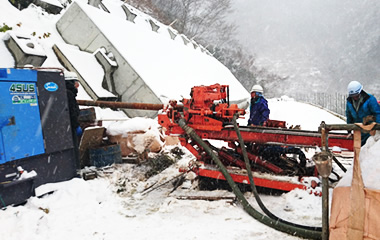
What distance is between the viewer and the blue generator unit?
3762mm

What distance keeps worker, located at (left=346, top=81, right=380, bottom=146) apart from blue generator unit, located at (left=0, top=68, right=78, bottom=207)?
15.1 ft

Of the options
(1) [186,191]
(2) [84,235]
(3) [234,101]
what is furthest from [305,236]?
(3) [234,101]

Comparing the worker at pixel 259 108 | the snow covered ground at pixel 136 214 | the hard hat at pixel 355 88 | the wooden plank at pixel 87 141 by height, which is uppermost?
the hard hat at pixel 355 88

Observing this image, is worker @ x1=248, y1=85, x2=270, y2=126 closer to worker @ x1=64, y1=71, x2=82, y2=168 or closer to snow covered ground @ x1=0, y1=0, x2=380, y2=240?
snow covered ground @ x1=0, y1=0, x2=380, y2=240

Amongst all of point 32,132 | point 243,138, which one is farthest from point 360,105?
point 32,132

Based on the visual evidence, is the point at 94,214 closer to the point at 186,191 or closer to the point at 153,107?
the point at 186,191

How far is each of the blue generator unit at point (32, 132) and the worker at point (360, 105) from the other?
4.59 meters

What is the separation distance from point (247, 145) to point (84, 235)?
2991 millimetres

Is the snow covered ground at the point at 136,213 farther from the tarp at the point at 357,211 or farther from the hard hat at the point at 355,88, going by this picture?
the hard hat at the point at 355,88

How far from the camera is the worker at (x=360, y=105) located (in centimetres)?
463

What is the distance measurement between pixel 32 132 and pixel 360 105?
5.05 metres

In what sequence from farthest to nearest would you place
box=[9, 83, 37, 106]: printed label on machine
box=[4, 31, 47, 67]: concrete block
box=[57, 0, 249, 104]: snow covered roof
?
1. box=[57, 0, 249, 104]: snow covered roof
2. box=[4, 31, 47, 67]: concrete block
3. box=[9, 83, 37, 106]: printed label on machine

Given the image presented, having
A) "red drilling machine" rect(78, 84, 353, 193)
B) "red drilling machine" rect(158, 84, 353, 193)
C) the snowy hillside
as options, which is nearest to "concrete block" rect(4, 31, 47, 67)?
"red drilling machine" rect(78, 84, 353, 193)

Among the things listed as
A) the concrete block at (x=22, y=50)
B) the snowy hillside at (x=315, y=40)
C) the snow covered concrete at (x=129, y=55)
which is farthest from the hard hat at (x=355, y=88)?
the snowy hillside at (x=315, y=40)
